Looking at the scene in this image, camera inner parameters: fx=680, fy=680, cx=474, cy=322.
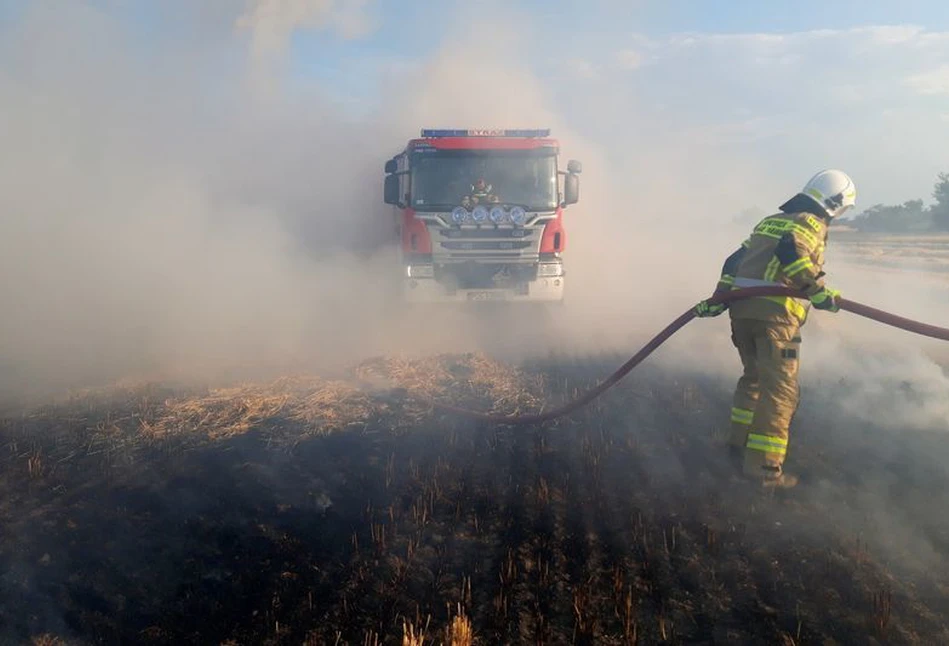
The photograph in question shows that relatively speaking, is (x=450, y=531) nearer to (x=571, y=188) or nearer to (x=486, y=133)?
(x=571, y=188)

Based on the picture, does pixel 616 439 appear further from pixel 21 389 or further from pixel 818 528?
pixel 21 389

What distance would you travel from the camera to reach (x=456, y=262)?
10.3 metres

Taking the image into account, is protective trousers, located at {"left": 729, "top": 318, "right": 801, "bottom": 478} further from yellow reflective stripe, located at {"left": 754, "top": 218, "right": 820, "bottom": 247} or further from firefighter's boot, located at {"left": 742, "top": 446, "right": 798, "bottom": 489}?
yellow reflective stripe, located at {"left": 754, "top": 218, "right": 820, "bottom": 247}

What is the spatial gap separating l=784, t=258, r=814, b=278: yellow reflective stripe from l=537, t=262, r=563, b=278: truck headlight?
6.04 meters

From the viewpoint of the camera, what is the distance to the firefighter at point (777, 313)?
15.2 feet

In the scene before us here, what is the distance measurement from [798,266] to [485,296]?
6330 millimetres

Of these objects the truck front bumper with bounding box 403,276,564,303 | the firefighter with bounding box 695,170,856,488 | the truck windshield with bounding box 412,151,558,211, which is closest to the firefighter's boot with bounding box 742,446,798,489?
the firefighter with bounding box 695,170,856,488

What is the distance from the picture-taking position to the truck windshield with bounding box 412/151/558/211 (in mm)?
10336

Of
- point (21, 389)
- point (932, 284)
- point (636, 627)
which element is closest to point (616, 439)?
point (636, 627)

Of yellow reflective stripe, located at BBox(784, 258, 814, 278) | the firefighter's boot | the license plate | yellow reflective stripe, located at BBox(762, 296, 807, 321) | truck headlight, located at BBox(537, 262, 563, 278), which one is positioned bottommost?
the firefighter's boot

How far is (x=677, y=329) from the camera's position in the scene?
18.5 feet

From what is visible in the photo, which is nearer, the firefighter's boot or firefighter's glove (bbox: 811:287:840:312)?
firefighter's glove (bbox: 811:287:840:312)

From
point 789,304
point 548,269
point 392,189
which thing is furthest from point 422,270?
point 789,304

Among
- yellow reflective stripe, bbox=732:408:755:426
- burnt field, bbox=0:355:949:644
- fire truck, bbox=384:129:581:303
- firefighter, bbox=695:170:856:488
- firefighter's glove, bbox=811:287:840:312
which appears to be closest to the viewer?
burnt field, bbox=0:355:949:644
